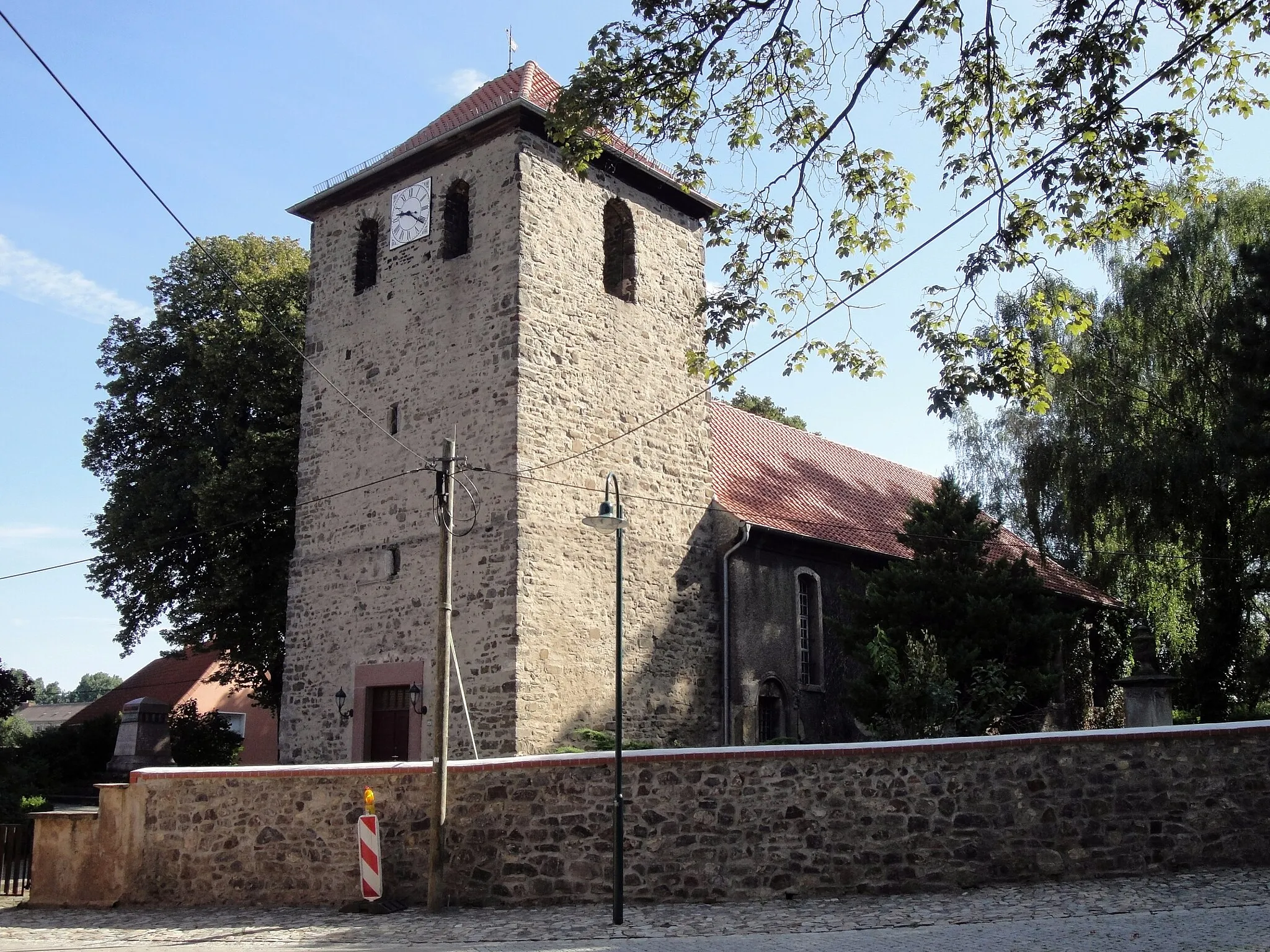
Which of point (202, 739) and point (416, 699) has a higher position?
point (416, 699)

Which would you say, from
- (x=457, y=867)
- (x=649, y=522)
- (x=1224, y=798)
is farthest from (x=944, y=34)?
(x=649, y=522)

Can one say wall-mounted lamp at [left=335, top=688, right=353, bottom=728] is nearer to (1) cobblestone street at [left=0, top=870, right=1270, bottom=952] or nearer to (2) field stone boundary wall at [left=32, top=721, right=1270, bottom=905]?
(2) field stone boundary wall at [left=32, top=721, right=1270, bottom=905]

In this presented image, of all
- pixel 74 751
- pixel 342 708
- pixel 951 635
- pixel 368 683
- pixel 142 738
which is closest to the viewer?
pixel 368 683

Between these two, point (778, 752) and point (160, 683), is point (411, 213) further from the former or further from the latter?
point (160, 683)

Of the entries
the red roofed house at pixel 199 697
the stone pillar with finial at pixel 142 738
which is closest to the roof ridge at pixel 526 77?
the stone pillar with finial at pixel 142 738

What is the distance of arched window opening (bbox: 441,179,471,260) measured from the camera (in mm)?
18250

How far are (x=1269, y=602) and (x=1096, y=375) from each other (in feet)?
18.3

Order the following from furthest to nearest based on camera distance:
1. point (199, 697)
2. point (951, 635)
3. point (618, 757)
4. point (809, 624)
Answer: point (199, 697), point (809, 624), point (951, 635), point (618, 757)

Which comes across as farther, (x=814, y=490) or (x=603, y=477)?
(x=814, y=490)

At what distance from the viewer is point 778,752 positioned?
36.8 ft

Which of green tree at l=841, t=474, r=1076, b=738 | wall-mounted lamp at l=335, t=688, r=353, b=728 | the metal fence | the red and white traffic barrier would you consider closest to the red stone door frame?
wall-mounted lamp at l=335, t=688, r=353, b=728

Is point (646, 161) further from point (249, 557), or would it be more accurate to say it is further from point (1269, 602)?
point (1269, 602)

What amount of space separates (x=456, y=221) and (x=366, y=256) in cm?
218

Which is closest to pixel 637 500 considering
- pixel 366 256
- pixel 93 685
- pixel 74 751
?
pixel 366 256
